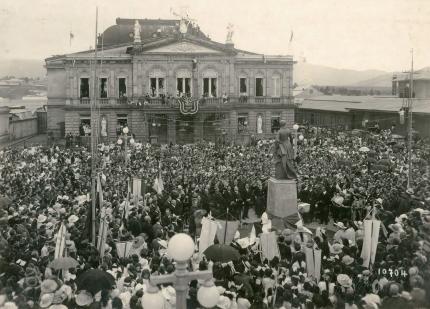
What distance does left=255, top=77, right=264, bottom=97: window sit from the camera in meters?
46.9

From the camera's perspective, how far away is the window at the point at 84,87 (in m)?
44.4

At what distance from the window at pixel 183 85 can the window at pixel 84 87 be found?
739 centimetres

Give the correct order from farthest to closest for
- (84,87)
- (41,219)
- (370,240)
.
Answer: (84,87) < (41,219) < (370,240)

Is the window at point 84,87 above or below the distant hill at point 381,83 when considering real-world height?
below

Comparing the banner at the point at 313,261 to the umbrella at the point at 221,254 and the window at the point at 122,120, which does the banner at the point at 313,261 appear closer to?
the umbrella at the point at 221,254

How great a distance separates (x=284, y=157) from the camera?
16.1 meters

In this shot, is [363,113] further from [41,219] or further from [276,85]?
[41,219]

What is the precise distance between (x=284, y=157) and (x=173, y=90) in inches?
1174

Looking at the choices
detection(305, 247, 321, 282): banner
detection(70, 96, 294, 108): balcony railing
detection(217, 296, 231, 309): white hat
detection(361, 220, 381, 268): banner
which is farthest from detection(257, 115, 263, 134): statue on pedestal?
detection(217, 296, 231, 309): white hat

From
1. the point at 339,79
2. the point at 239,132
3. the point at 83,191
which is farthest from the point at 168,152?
the point at 339,79

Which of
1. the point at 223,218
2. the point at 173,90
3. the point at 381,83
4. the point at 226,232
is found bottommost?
the point at 223,218

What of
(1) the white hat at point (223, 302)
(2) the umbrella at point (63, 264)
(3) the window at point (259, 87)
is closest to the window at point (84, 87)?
(3) the window at point (259, 87)

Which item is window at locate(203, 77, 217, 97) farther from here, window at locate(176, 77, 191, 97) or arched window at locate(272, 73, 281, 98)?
arched window at locate(272, 73, 281, 98)

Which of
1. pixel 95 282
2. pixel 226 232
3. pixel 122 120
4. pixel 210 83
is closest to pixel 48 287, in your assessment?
pixel 95 282
